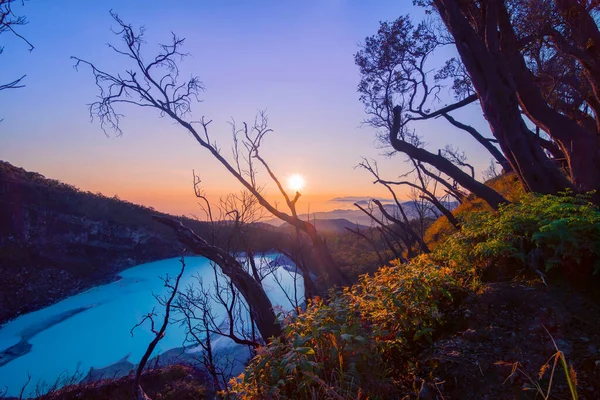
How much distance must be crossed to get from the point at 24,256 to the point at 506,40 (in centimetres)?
3064

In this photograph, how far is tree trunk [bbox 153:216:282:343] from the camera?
5.76m

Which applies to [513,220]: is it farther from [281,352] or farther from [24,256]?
[24,256]

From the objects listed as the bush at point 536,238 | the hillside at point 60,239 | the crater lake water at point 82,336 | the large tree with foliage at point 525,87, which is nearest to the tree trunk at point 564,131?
the large tree with foliage at point 525,87

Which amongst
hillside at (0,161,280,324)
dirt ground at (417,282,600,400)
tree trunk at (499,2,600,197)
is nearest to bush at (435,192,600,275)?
dirt ground at (417,282,600,400)

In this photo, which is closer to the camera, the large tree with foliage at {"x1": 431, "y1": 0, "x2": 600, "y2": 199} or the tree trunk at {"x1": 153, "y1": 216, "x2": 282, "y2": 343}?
the large tree with foliage at {"x1": 431, "y1": 0, "x2": 600, "y2": 199}

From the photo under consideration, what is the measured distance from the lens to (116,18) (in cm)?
809

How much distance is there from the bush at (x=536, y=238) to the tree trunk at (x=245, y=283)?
313 cm

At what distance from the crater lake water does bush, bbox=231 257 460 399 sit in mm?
11082

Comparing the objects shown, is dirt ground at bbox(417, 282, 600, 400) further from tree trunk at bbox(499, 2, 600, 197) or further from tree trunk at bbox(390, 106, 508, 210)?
tree trunk at bbox(390, 106, 508, 210)

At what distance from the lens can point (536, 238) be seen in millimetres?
2902

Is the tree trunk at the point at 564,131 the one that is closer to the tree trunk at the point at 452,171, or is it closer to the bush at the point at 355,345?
the tree trunk at the point at 452,171

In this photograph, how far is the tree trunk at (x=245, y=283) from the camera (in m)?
5.76

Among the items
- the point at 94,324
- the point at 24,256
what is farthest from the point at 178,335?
the point at 24,256

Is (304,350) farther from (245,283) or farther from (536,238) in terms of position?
(245,283)
